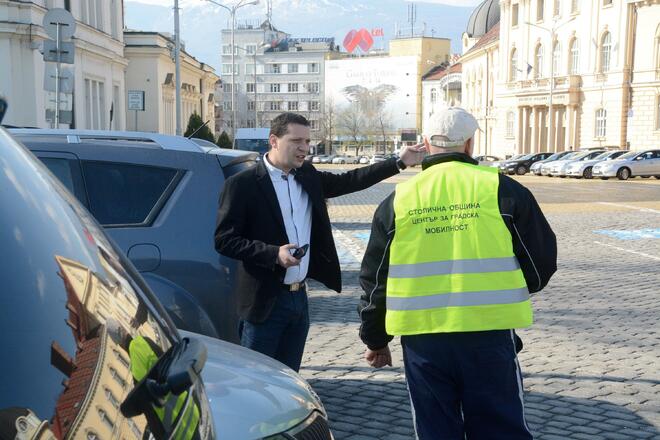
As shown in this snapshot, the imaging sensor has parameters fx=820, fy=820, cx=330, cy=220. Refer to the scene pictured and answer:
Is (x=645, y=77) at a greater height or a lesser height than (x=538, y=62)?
lesser

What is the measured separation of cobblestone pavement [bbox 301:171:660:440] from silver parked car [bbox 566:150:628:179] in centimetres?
3196

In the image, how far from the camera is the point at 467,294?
3.18 metres

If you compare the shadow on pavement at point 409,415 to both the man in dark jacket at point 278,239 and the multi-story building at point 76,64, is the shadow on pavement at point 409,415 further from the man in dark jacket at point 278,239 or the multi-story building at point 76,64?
the multi-story building at point 76,64

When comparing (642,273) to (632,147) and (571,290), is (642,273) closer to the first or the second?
(571,290)

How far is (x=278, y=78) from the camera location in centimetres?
15138

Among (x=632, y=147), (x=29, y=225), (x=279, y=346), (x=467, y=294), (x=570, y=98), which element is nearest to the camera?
(x=29, y=225)

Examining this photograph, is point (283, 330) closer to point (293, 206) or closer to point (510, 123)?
point (293, 206)

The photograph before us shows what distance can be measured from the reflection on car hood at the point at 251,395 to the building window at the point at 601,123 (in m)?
63.8

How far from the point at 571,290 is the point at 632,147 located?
171 ft

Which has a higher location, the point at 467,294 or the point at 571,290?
the point at 467,294

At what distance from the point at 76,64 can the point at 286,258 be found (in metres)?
34.0

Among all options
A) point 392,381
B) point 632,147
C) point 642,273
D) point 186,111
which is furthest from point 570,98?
point 392,381

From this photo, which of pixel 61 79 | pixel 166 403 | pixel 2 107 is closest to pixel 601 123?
pixel 61 79

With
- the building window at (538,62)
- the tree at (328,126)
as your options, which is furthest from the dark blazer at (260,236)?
the tree at (328,126)
